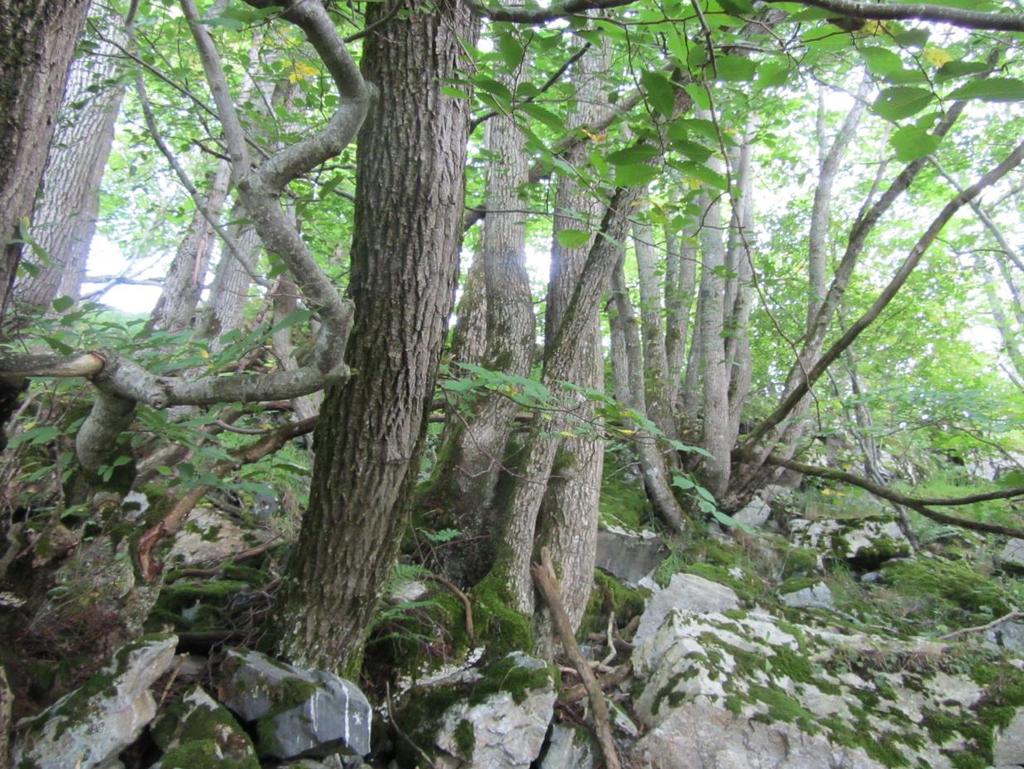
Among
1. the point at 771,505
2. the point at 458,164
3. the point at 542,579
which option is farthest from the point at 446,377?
the point at 771,505

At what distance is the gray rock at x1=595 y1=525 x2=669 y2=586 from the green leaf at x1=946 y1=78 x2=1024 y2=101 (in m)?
5.30

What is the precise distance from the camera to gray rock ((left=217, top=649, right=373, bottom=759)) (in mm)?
2277

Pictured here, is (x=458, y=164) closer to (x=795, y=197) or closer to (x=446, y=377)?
(x=446, y=377)

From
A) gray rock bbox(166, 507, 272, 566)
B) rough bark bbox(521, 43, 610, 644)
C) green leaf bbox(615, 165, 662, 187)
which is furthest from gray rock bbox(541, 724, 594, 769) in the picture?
green leaf bbox(615, 165, 662, 187)

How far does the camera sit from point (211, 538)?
3.87 metres

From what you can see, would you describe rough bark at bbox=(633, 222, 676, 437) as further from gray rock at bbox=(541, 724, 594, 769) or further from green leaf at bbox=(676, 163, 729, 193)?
green leaf at bbox=(676, 163, 729, 193)

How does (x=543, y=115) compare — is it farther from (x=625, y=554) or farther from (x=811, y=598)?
(x=811, y=598)

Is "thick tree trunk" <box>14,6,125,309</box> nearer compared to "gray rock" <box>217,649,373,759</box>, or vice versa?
"gray rock" <box>217,649,373,759</box>

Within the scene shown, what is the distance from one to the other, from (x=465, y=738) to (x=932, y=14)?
328 cm

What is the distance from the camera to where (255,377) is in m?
1.96

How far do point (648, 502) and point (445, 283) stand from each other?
15.9 feet

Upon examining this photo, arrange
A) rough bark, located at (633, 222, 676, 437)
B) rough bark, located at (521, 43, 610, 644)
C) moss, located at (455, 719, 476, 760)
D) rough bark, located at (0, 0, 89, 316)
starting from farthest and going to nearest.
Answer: rough bark, located at (633, 222, 676, 437)
rough bark, located at (521, 43, 610, 644)
moss, located at (455, 719, 476, 760)
rough bark, located at (0, 0, 89, 316)

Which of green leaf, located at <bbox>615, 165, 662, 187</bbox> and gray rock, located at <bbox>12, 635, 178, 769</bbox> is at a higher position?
green leaf, located at <bbox>615, 165, 662, 187</bbox>

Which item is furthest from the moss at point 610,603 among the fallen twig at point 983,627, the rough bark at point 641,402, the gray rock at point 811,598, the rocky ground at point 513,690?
the fallen twig at point 983,627
